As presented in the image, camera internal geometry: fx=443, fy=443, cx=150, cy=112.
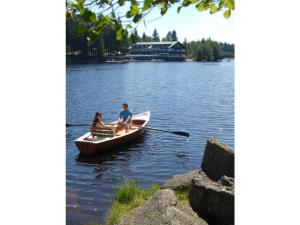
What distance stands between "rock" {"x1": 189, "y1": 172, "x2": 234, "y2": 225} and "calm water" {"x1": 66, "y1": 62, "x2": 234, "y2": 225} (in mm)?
1831

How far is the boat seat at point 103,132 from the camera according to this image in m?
9.68

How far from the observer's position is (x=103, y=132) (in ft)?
32.4

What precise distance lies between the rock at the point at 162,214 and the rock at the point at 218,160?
Answer: 1.86ft

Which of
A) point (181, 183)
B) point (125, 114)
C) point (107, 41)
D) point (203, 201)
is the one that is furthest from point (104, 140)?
point (203, 201)

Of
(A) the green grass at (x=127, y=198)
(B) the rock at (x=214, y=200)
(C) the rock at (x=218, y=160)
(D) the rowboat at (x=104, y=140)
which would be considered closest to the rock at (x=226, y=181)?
(B) the rock at (x=214, y=200)

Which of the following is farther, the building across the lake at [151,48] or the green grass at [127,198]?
the building across the lake at [151,48]

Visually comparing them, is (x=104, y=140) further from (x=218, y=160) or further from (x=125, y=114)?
(x=218, y=160)

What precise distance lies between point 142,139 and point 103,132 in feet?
5.82

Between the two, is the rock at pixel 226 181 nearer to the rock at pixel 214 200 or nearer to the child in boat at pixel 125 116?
the rock at pixel 214 200

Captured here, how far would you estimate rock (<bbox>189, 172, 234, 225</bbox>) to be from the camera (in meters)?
3.92

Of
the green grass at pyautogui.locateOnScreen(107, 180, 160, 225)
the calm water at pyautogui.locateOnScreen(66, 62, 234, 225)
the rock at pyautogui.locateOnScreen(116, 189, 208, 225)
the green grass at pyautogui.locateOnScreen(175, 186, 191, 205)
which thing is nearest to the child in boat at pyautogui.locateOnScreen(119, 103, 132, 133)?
the calm water at pyautogui.locateOnScreen(66, 62, 234, 225)

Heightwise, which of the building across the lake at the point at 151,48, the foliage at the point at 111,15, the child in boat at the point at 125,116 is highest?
the building across the lake at the point at 151,48

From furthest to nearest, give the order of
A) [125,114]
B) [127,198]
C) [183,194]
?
1. [125,114]
2. [127,198]
3. [183,194]
